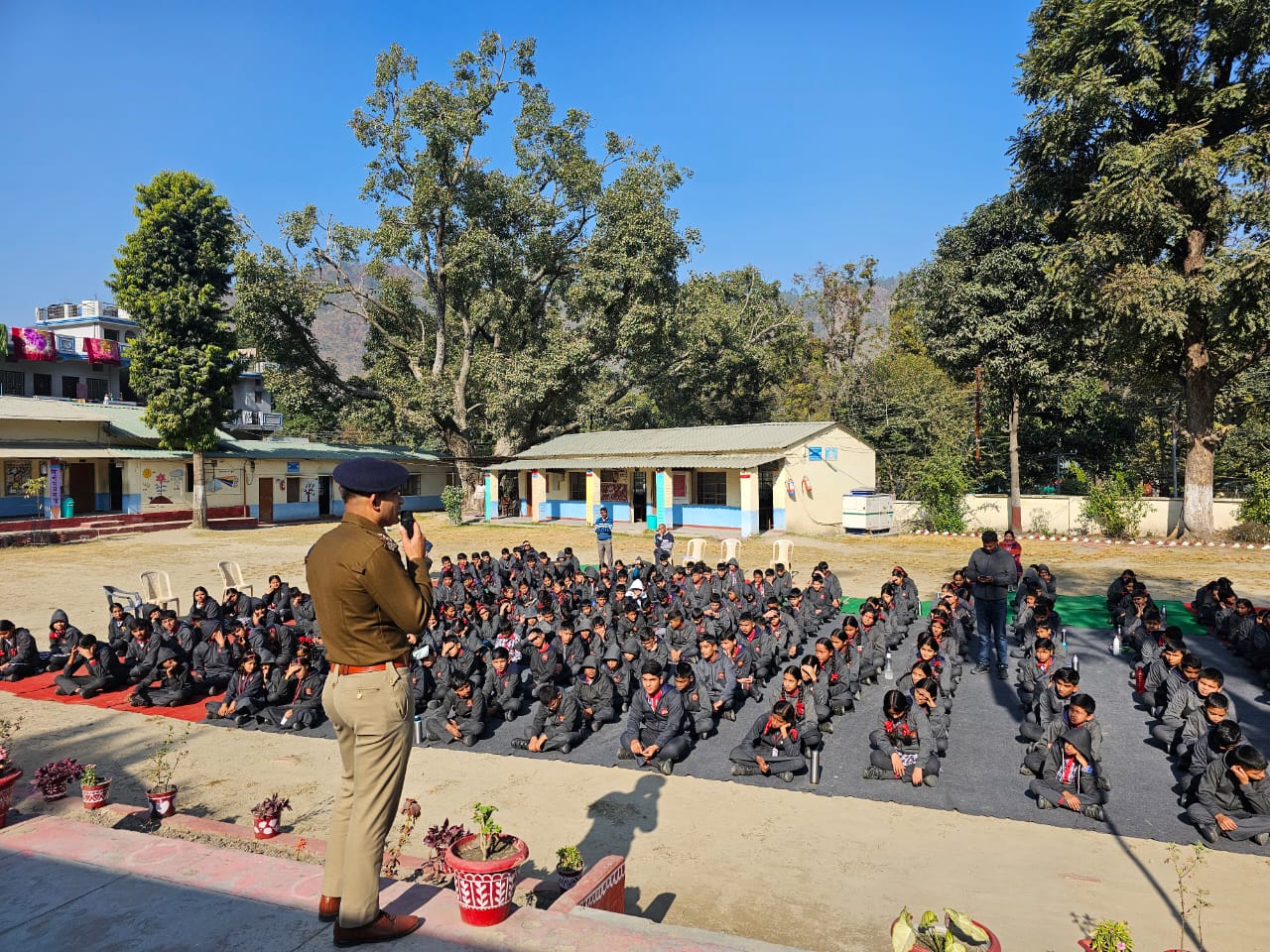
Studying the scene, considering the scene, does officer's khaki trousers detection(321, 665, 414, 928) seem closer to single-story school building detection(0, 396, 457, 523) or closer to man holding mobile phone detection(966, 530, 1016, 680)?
man holding mobile phone detection(966, 530, 1016, 680)

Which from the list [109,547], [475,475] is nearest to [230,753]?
[109,547]

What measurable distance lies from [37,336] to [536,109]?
27.3 metres

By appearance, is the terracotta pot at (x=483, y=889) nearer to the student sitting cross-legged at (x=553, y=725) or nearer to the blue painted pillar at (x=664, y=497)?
the student sitting cross-legged at (x=553, y=725)

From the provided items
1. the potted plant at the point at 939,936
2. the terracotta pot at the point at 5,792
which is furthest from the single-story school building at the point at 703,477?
the potted plant at the point at 939,936

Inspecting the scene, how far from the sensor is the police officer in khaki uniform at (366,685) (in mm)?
2857

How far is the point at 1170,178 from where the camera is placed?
19000 millimetres

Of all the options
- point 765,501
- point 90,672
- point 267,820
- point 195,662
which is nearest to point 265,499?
point 765,501

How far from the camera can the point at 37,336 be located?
3716cm

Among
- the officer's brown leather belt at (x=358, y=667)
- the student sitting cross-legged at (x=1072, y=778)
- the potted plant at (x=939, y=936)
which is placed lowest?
the student sitting cross-legged at (x=1072, y=778)

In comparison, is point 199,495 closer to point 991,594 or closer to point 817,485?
point 817,485

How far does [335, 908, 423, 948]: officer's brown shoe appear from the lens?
2887 millimetres

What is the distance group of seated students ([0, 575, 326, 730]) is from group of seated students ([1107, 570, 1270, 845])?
865cm

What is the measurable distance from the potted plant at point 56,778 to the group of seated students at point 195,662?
9.37ft

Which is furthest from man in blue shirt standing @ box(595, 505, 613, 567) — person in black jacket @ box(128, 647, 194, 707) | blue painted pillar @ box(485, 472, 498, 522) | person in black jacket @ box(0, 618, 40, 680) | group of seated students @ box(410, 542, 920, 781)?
blue painted pillar @ box(485, 472, 498, 522)
